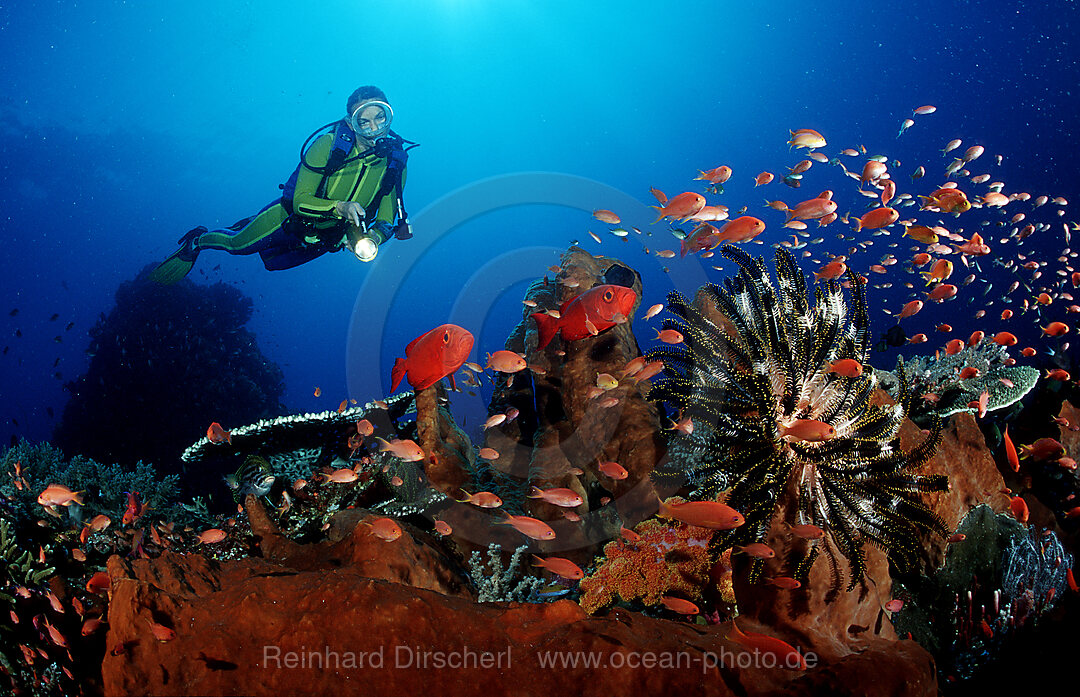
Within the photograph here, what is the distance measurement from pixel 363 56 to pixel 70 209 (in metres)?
47.2

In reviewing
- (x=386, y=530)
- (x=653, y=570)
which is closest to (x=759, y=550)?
(x=653, y=570)

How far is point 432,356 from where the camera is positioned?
428 cm

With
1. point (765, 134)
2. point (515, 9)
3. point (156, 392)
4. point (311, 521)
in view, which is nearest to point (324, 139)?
point (311, 521)

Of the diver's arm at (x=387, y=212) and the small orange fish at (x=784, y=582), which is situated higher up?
the diver's arm at (x=387, y=212)

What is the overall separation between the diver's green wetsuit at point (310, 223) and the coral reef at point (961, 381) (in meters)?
8.98

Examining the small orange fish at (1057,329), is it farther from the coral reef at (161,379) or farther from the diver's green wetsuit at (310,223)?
the coral reef at (161,379)

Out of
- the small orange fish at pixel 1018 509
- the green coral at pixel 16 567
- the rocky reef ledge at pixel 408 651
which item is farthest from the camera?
the small orange fish at pixel 1018 509

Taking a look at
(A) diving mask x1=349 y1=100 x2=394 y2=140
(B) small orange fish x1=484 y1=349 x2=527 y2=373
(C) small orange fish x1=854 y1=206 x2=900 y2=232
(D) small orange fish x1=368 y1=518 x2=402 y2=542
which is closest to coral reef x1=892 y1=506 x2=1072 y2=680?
(C) small orange fish x1=854 y1=206 x2=900 y2=232

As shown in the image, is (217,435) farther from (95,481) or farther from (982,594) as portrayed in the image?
(982,594)

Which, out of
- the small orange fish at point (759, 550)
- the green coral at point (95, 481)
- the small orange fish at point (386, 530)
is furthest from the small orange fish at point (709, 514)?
the green coral at point (95, 481)

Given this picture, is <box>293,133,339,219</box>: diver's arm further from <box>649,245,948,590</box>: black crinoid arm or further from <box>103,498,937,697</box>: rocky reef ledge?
<box>649,245,948,590</box>: black crinoid arm

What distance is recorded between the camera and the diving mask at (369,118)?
30.5 feet

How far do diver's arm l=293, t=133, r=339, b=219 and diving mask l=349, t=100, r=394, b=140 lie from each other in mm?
605

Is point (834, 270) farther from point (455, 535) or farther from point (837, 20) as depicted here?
point (837, 20)
